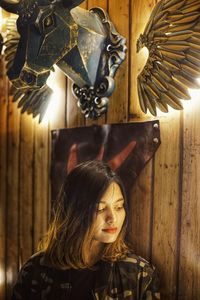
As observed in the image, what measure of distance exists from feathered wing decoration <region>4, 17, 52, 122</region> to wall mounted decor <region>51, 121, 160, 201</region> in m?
0.20

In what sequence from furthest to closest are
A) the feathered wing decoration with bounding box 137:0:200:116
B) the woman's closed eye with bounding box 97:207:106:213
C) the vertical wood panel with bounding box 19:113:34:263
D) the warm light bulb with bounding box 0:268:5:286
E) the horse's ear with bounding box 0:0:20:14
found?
the warm light bulb with bounding box 0:268:5:286
the vertical wood panel with bounding box 19:113:34:263
the horse's ear with bounding box 0:0:20:14
the woman's closed eye with bounding box 97:207:106:213
the feathered wing decoration with bounding box 137:0:200:116

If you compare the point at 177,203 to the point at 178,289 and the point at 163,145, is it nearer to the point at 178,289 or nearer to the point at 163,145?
the point at 163,145

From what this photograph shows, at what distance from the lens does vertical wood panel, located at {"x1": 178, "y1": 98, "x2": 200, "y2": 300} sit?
150 cm

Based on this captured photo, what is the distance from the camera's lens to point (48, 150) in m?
2.17

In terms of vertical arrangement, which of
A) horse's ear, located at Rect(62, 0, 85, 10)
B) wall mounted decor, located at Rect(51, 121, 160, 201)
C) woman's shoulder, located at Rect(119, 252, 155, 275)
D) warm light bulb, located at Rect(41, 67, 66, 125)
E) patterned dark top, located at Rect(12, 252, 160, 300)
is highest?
horse's ear, located at Rect(62, 0, 85, 10)

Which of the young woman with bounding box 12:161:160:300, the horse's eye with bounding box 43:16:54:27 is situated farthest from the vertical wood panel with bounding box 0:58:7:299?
the horse's eye with bounding box 43:16:54:27

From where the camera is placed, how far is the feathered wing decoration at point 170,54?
1502 mm

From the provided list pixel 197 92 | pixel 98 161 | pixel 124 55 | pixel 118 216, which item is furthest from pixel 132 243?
pixel 124 55

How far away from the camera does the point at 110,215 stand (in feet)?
5.28

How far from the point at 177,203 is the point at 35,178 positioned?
1.00m

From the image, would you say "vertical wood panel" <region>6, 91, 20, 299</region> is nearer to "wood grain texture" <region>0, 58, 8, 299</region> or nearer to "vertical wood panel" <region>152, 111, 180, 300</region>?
"wood grain texture" <region>0, 58, 8, 299</region>

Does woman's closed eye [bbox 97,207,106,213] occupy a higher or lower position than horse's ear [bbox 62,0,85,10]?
lower

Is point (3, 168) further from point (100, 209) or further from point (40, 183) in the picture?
point (100, 209)

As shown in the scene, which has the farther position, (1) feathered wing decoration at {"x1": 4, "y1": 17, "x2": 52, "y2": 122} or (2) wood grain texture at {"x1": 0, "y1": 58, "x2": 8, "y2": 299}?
(2) wood grain texture at {"x1": 0, "y1": 58, "x2": 8, "y2": 299}
